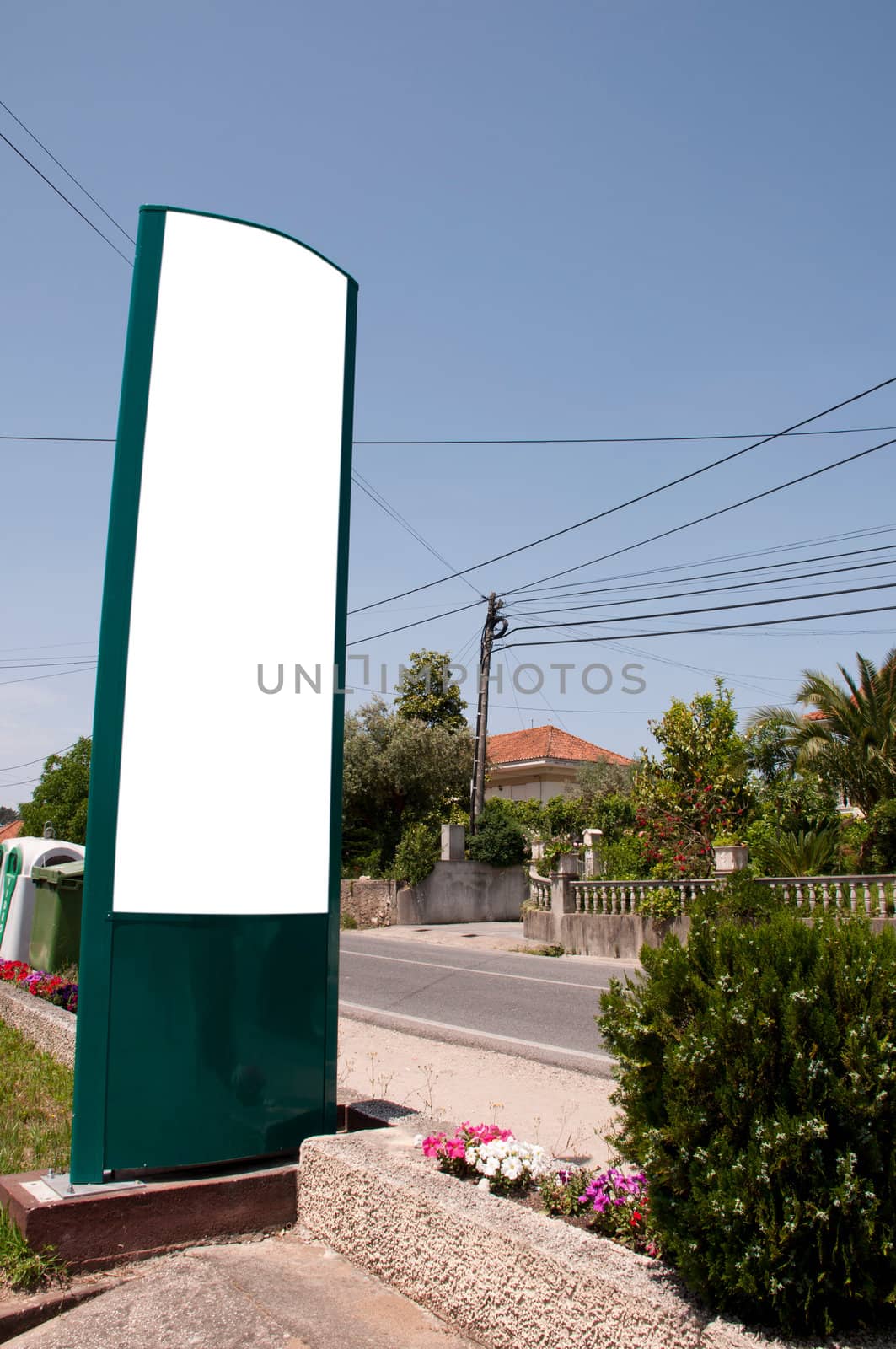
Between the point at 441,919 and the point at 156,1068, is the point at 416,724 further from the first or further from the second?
the point at 156,1068

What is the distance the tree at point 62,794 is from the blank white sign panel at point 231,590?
164ft

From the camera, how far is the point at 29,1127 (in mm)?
5301

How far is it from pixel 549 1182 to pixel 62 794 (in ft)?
181

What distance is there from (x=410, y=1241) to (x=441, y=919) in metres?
23.5

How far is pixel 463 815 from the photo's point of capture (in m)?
31.3

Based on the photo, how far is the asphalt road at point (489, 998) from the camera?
909 centimetres

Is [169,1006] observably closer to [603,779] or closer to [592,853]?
[592,853]

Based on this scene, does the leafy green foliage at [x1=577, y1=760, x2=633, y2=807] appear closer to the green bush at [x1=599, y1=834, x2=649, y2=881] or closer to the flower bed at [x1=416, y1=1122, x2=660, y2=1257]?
the green bush at [x1=599, y1=834, x2=649, y2=881]

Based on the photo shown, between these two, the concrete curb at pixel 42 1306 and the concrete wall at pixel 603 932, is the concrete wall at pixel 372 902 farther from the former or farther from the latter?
the concrete curb at pixel 42 1306

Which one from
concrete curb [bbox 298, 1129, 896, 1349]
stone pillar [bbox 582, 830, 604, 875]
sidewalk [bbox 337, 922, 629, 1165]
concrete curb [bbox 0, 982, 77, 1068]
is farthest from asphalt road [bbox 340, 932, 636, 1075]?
concrete curb [bbox 298, 1129, 896, 1349]

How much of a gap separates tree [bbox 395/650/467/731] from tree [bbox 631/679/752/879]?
22308 millimetres

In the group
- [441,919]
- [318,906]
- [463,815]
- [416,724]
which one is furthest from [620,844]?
[318,906]

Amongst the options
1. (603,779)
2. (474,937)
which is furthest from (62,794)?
(474,937)

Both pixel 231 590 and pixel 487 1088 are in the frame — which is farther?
pixel 487 1088
